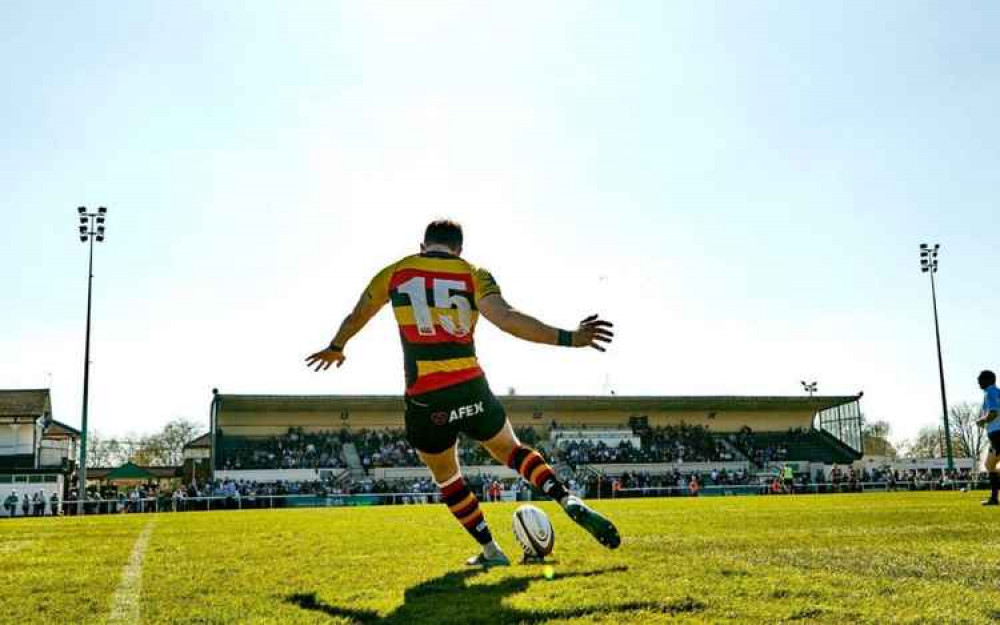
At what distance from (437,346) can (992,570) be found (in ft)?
12.1

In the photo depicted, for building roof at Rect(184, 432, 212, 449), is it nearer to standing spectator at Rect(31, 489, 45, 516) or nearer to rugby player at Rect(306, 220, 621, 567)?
standing spectator at Rect(31, 489, 45, 516)

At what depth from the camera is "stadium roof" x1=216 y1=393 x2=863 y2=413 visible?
52.6 m

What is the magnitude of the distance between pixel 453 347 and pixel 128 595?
8.07ft

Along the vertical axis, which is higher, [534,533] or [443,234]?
[443,234]

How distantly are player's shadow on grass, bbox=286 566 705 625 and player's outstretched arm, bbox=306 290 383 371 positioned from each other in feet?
6.57

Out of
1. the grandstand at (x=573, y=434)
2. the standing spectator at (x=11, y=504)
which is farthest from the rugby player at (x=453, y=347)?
the grandstand at (x=573, y=434)

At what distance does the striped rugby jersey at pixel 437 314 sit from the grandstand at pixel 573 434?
4139cm

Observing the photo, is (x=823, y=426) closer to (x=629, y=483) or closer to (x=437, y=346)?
(x=629, y=483)

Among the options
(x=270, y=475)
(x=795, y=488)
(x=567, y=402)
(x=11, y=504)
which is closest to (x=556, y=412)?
(x=567, y=402)

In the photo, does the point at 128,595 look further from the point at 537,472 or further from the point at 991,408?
the point at 991,408

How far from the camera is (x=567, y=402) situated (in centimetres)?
5781

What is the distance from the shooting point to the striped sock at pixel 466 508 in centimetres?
625

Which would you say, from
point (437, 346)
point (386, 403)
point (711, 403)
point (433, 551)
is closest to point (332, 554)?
point (433, 551)

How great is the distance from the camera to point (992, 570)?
5301 millimetres
